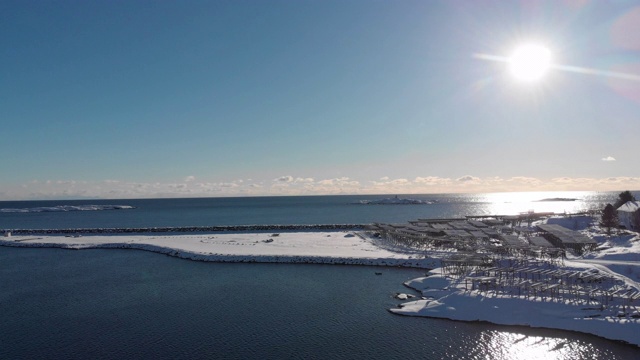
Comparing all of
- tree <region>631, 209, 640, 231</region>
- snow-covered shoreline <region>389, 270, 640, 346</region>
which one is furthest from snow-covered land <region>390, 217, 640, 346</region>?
tree <region>631, 209, 640, 231</region>

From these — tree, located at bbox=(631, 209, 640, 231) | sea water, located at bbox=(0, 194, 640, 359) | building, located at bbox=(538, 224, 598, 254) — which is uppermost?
tree, located at bbox=(631, 209, 640, 231)

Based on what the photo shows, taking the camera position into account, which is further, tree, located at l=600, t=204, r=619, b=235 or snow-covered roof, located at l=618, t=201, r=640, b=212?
snow-covered roof, located at l=618, t=201, r=640, b=212

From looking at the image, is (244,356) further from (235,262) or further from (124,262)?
(124,262)

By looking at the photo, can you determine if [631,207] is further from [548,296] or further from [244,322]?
[244,322]

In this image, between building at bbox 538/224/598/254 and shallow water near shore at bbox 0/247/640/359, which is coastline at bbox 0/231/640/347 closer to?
shallow water near shore at bbox 0/247/640/359

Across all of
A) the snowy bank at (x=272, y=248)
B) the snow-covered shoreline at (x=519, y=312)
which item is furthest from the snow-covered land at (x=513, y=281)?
the snowy bank at (x=272, y=248)

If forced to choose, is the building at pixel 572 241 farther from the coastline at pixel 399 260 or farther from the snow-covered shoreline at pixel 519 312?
the snow-covered shoreline at pixel 519 312

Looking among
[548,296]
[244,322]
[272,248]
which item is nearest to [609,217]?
[548,296]
